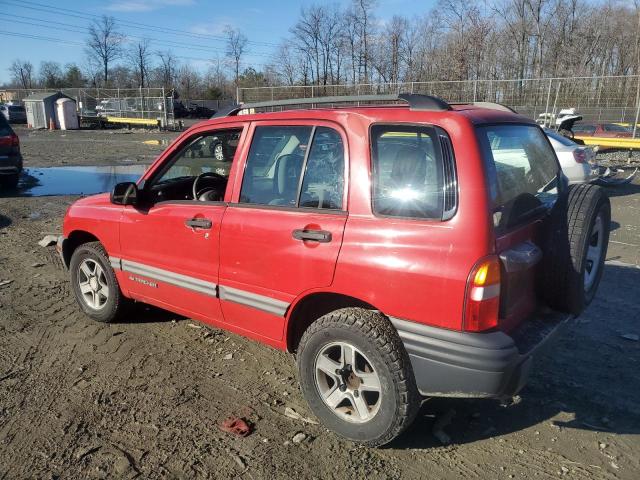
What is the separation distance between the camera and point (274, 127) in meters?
3.36

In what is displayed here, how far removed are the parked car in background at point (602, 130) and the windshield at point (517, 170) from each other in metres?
14.6

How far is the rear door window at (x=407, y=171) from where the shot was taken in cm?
264

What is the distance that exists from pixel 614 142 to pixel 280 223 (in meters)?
14.8

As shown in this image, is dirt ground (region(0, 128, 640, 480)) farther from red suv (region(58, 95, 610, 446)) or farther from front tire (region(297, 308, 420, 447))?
red suv (region(58, 95, 610, 446))

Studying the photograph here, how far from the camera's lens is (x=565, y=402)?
334 centimetres

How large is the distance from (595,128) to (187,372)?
16.8 meters

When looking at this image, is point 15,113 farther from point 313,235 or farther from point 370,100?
point 313,235

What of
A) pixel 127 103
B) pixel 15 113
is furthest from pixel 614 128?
pixel 15 113

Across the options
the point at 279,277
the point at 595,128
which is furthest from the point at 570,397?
the point at 595,128

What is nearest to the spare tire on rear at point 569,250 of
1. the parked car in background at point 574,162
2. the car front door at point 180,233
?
the car front door at point 180,233

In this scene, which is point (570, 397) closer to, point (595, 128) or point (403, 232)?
point (403, 232)

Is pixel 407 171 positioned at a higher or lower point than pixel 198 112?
lower

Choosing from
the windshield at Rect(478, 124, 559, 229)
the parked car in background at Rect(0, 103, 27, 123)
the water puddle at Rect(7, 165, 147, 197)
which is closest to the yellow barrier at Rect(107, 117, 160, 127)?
the parked car in background at Rect(0, 103, 27, 123)

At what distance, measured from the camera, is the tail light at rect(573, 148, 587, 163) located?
9852mm
